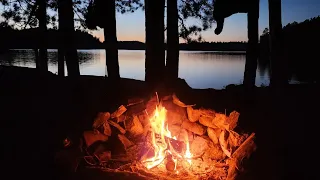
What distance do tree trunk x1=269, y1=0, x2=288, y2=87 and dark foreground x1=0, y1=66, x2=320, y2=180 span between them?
469 mm

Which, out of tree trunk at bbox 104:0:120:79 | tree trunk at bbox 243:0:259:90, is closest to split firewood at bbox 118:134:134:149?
tree trunk at bbox 104:0:120:79

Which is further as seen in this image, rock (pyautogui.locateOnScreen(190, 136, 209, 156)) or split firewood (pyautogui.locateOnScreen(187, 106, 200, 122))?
split firewood (pyautogui.locateOnScreen(187, 106, 200, 122))

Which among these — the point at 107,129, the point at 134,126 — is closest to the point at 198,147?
the point at 134,126

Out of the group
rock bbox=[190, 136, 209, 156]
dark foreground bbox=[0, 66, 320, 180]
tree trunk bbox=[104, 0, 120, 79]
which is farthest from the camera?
tree trunk bbox=[104, 0, 120, 79]

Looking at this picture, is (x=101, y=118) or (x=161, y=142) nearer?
(x=161, y=142)

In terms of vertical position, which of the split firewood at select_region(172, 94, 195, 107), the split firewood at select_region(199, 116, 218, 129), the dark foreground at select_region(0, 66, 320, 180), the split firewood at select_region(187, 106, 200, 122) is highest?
the split firewood at select_region(172, 94, 195, 107)

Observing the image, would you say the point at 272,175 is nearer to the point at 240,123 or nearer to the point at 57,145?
the point at 240,123

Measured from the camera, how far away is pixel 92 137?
504 centimetres

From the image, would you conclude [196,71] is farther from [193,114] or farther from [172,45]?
[193,114]

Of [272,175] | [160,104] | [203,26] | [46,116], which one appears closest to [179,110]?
[160,104]

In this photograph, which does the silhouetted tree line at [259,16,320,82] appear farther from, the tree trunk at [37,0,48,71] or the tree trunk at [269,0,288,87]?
the tree trunk at [269,0,288,87]

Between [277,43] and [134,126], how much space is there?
5.43m

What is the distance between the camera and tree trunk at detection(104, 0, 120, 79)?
10.0 m

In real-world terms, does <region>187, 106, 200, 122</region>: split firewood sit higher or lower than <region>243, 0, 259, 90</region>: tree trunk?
lower
